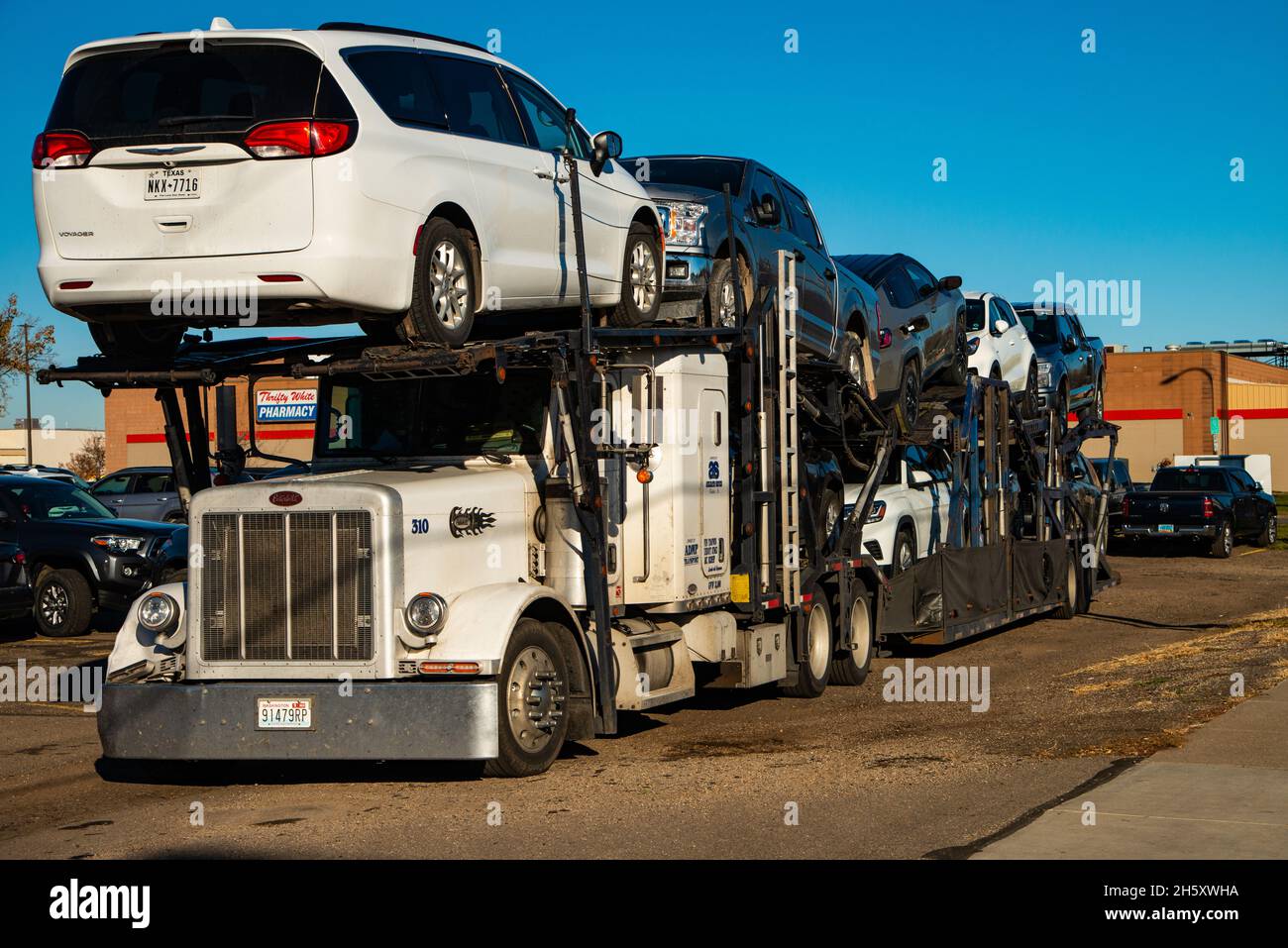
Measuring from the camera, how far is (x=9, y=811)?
8688 millimetres

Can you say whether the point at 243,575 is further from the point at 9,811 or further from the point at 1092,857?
the point at 1092,857

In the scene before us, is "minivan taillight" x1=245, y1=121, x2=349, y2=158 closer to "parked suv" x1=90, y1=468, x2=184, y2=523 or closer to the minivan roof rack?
the minivan roof rack

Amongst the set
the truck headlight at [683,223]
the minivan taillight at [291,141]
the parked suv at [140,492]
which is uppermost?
the truck headlight at [683,223]

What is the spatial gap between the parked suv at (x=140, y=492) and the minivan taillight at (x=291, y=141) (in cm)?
2043

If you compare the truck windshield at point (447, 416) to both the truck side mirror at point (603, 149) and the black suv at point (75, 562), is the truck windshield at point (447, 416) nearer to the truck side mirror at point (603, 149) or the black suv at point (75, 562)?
the truck side mirror at point (603, 149)

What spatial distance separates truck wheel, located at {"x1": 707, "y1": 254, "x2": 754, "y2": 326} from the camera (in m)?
11.7

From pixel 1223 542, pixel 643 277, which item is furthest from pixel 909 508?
pixel 1223 542

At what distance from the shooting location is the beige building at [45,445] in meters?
89.7

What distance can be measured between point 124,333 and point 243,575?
1489 mm

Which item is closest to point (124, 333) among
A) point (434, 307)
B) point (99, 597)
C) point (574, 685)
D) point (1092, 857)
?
point (434, 307)

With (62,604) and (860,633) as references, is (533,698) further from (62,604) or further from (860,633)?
(62,604)

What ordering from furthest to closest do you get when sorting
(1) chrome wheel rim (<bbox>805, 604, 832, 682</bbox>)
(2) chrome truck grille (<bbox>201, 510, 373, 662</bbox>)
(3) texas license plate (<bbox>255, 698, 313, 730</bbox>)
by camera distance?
(1) chrome wheel rim (<bbox>805, 604, 832, 682</bbox>), (2) chrome truck grille (<bbox>201, 510, 373, 662</bbox>), (3) texas license plate (<bbox>255, 698, 313, 730</bbox>)

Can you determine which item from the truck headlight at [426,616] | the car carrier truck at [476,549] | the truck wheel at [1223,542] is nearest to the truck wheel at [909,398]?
the car carrier truck at [476,549]

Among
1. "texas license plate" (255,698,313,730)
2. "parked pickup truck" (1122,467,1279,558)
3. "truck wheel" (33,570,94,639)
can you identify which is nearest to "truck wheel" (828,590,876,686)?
"texas license plate" (255,698,313,730)
